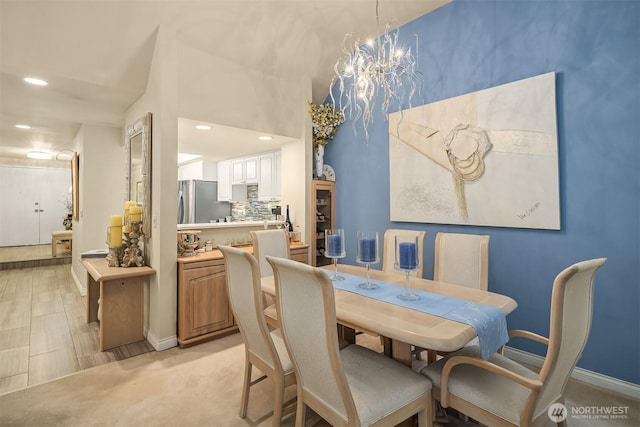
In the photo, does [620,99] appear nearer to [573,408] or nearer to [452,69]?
[452,69]

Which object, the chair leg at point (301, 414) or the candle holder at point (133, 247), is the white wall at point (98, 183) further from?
the chair leg at point (301, 414)

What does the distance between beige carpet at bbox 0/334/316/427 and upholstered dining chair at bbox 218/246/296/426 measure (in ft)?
0.77

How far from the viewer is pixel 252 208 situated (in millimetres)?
5590

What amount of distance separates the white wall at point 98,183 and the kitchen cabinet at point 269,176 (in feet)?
6.40

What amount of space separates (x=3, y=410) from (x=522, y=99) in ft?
13.9

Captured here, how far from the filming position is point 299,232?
4020 mm

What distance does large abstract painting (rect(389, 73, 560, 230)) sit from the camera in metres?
2.40

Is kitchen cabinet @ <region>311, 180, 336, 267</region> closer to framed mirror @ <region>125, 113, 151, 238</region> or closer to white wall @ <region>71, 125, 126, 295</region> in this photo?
framed mirror @ <region>125, 113, 151, 238</region>

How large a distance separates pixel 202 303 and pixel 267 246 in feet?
3.07

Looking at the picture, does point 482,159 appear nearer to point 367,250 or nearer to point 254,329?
point 367,250

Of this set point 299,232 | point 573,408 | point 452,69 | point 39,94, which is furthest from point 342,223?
point 39,94

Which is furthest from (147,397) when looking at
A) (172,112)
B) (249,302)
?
(172,112)

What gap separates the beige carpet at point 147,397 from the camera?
190cm

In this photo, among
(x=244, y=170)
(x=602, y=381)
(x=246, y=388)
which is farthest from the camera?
(x=244, y=170)
